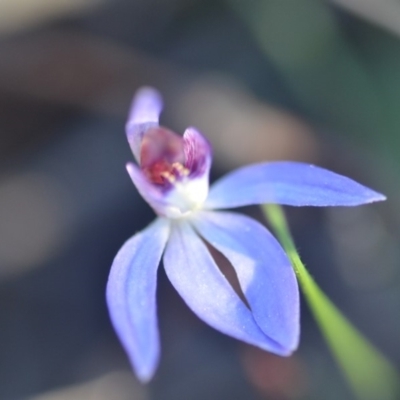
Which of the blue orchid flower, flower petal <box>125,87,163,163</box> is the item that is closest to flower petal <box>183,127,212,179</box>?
the blue orchid flower

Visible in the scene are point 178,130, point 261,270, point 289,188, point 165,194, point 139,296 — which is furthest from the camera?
point 178,130

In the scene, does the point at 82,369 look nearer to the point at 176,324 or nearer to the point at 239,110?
the point at 176,324

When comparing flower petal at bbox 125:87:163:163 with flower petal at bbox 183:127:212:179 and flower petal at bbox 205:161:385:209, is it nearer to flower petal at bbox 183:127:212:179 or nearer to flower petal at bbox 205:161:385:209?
flower petal at bbox 183:127:212:179

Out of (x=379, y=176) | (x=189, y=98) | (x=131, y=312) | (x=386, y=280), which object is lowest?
(x=386, y=280)

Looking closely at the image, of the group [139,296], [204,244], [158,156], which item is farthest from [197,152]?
[139,296]

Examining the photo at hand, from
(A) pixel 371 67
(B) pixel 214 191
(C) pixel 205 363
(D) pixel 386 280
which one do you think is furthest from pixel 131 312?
(A) pixel 371 67

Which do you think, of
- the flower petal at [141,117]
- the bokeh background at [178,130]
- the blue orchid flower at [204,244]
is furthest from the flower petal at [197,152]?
the bokeh background at [178,130]

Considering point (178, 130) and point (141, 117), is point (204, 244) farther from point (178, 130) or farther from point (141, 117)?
point (178, 130)
